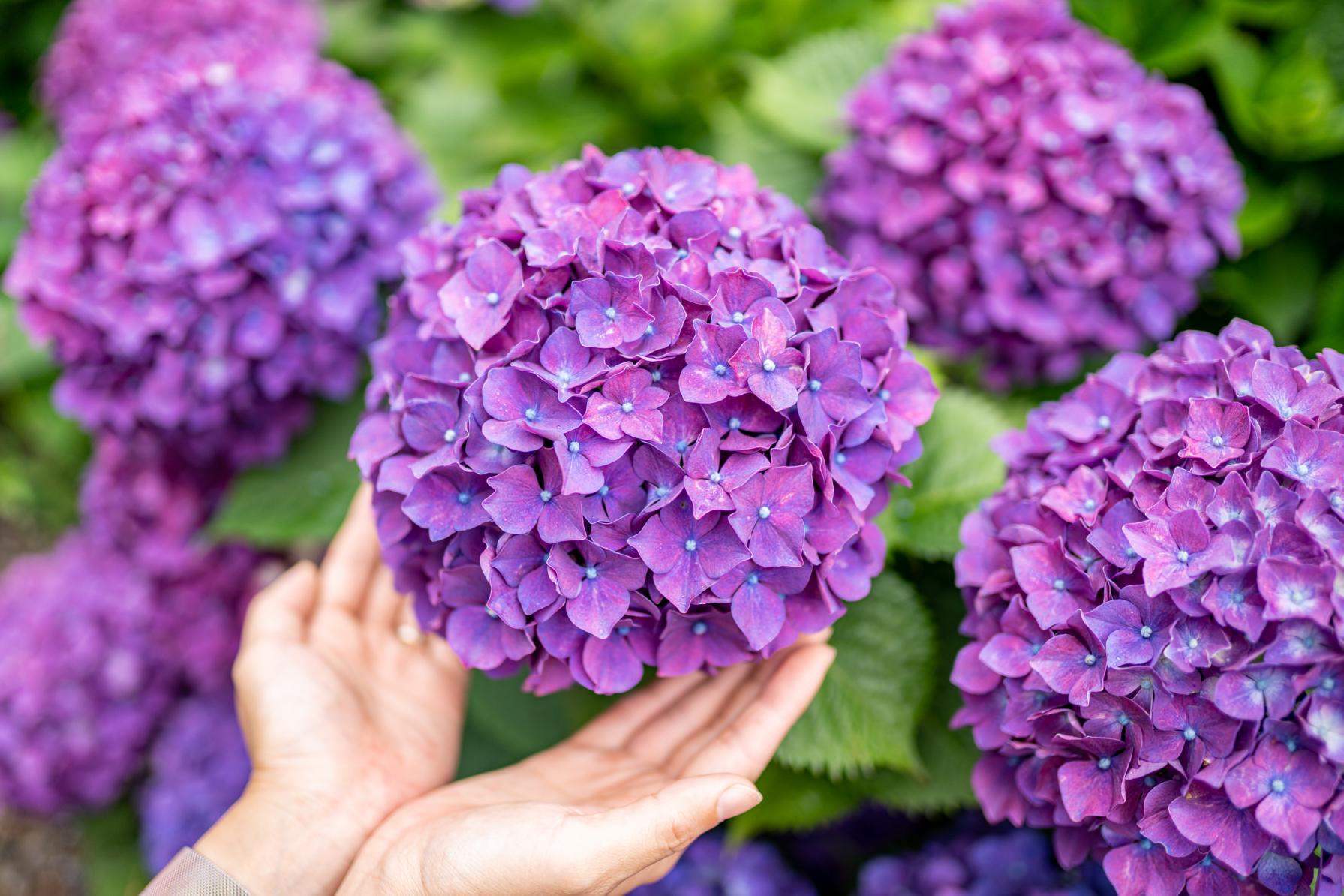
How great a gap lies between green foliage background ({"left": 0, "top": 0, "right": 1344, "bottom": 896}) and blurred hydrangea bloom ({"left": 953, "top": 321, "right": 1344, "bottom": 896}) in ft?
0.94

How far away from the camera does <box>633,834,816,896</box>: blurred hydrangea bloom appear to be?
1.73 meters

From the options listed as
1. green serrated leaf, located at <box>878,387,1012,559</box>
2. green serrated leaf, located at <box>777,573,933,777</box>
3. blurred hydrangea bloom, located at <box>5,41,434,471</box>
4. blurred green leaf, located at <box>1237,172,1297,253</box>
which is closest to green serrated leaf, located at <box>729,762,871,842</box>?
green serrated leaf, located at <box>777,573,933,777</box>

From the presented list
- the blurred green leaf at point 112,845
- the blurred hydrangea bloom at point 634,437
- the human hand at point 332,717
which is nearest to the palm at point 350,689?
the human hand at point 332,717

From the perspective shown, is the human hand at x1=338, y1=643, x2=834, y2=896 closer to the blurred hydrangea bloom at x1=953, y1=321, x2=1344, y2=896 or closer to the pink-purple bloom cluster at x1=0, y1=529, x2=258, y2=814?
the blurred hydrangea bloom at x1=953, y1=321, x2=1344, y2=896

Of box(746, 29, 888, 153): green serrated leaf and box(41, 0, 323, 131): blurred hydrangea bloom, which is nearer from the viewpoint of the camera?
box(746, 29, 888, 153): green serrated leaf

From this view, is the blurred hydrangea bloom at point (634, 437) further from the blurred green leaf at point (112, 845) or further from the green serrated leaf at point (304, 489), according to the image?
the blurred green leaf at point (112, 845)

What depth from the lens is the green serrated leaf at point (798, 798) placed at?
5.22 ft

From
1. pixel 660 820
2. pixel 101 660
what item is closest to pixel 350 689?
pixel 660 820

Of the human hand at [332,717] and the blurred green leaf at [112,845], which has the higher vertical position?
the human hand at [332,717]

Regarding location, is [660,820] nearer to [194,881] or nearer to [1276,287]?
[194,881]

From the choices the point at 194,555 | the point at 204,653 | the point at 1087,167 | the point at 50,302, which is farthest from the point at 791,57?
the point at 204,653

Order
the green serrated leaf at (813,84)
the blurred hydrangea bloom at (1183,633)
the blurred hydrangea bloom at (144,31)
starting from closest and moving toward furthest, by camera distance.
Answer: the blurred hydrangea bloom at (1183,633)
the green serrated leaf at (813,84)
the blurred hydrangea bloom at (144,31)

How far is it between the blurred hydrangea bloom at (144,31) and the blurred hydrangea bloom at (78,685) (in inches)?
43.6

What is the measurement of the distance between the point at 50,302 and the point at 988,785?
1.70 meters
